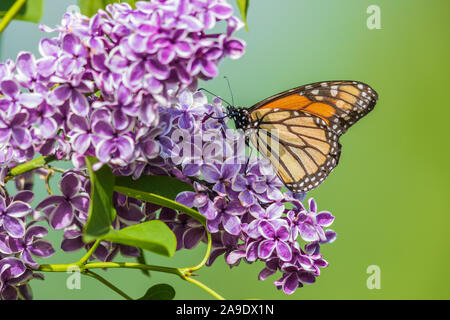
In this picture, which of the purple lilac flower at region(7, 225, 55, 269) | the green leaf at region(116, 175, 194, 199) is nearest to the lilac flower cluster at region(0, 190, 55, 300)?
the purple lilac flower at region(7, 225, 55, 269)

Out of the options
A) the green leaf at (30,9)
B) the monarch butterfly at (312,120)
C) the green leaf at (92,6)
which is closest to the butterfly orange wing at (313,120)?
the monarch butterfly at (312,120)

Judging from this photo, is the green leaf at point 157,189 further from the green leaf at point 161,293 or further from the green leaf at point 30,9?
the green leaf at point 30,9

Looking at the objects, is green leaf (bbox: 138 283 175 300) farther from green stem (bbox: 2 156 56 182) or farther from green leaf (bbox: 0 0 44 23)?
green leaf (bbox: 0 0 44 23)

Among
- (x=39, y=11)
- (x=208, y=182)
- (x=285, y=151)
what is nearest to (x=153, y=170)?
(x=208, y=182)

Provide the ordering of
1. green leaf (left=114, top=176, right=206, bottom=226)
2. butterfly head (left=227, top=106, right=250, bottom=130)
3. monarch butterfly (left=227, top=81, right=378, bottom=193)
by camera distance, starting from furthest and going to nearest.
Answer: monarch butterfly (left=227, top=81, right=378, bottom=193), butterfly head (left=227, top=106, right=250, bottom=130), green leaf (left=114, top=176, right=206, bottom=226)

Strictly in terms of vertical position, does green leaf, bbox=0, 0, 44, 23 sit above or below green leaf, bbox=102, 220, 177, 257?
above

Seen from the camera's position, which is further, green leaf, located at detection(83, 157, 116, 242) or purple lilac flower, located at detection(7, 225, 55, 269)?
purple lilac flower, located at detection(7, 225, 55, 269)

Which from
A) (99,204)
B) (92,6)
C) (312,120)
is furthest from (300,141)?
(99,204)
